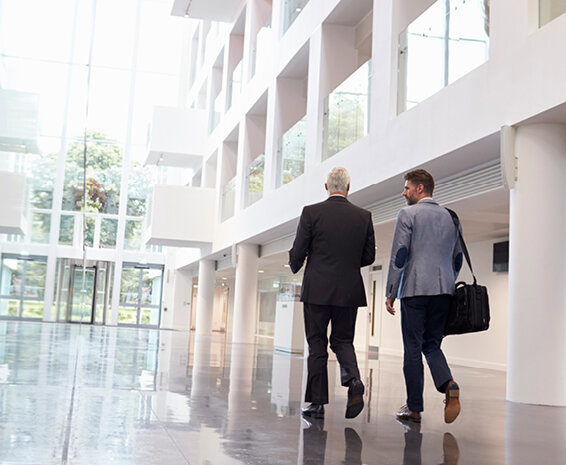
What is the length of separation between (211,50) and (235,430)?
26.5m

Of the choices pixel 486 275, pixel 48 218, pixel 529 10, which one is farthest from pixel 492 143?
pixel 486 275

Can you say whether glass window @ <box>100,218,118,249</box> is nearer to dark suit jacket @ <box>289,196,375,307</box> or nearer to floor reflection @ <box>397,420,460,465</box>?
dark suit jacket @ <box>289,196,375,307</box>

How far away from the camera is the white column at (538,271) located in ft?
21.9

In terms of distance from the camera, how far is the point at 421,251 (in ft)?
16.1

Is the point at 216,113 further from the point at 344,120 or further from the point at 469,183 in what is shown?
the point at 469,183

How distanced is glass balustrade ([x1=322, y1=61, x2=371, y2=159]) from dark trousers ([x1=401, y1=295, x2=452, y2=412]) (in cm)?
671

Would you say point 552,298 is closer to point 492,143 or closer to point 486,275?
point 492,143

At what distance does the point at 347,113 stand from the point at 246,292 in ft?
32.3

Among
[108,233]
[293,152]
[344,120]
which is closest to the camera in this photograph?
[344,120]

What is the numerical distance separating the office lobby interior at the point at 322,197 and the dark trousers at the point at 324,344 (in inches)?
9.1

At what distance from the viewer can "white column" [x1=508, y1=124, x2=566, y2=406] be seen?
21.9 feet

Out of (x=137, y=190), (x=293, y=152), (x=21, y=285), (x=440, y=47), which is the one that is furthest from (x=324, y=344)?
(x=137, y=190)

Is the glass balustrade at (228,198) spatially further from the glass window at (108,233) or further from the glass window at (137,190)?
the glass window at (108,233)

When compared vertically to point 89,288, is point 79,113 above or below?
above
